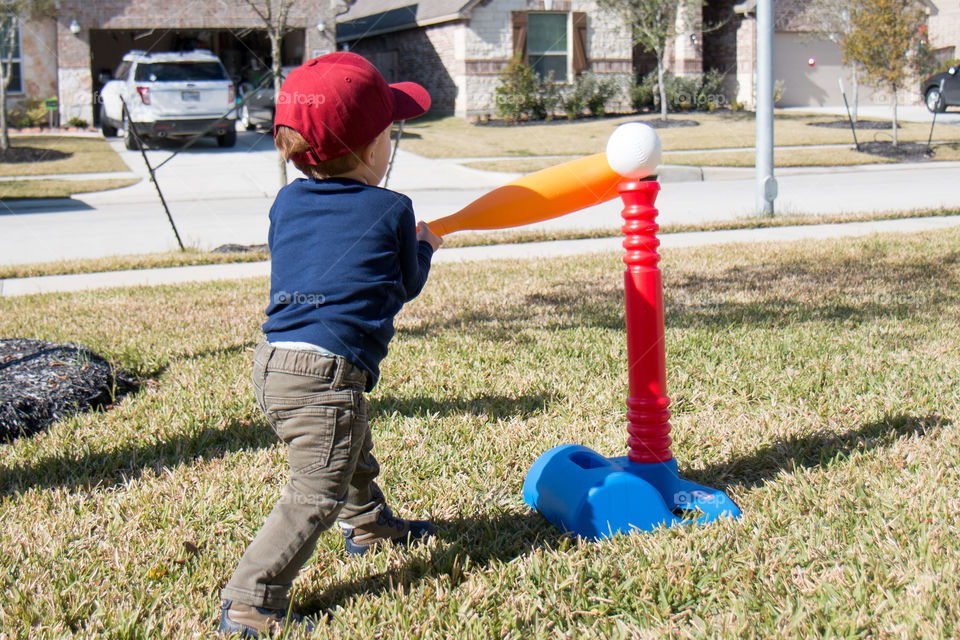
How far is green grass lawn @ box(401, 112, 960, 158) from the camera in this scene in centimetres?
1731

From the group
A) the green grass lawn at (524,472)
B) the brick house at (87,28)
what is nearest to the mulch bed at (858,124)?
the brick house at (87,28)

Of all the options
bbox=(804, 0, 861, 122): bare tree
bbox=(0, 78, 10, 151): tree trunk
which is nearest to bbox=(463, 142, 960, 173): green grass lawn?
bbox=(804, 0, 861, 122): bare tree

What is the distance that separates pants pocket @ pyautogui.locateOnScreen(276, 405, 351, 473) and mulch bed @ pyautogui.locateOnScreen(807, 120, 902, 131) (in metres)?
20.7

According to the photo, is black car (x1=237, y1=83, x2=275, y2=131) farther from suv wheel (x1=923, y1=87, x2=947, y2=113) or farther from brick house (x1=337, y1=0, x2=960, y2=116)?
suv wheel (x1=923, y1=87, x2=947, y2=113)

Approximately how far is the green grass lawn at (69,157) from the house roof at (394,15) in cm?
927

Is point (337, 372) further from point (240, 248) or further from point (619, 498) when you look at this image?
point (240, 248)

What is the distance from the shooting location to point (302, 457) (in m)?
2.10

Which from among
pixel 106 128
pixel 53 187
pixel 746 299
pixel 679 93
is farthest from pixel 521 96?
pixel 746 299

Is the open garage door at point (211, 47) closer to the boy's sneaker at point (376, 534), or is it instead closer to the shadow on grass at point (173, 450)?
the shadow on grass at point (173, 450)

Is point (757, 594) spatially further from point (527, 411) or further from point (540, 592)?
point (527, 411)

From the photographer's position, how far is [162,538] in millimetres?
2590

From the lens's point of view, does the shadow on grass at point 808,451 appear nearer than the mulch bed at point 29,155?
Yes

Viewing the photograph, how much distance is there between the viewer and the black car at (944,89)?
22216mm

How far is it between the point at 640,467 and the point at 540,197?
0.86 meters
